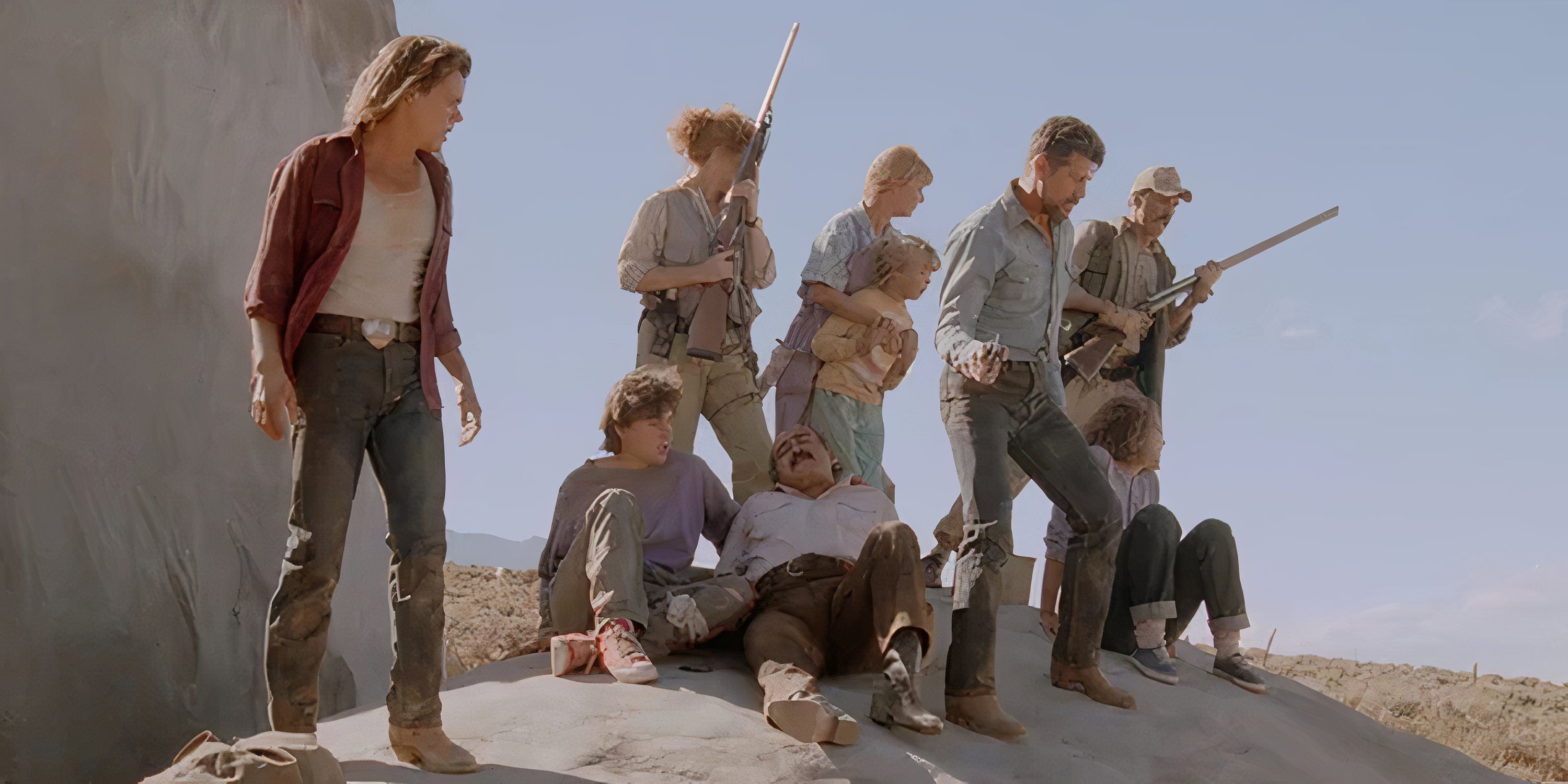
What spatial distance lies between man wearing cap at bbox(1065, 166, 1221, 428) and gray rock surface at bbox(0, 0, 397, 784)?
3.52 meters

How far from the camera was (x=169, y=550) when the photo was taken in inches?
216

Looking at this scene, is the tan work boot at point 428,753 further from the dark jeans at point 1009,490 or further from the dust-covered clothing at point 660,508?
the dark jeans at point 1009,490

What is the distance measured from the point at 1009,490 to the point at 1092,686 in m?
1.01

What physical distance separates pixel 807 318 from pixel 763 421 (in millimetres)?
487

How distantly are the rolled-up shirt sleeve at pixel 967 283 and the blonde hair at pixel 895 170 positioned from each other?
1140mm

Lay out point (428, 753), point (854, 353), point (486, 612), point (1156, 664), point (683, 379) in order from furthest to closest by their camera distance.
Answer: point (486, 612), point (1156, 664), point (854, 353), point (683, 379), point (428, 753)

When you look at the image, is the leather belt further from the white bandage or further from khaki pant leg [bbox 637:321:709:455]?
khaki pant leg [bbox 637:321:709:455]

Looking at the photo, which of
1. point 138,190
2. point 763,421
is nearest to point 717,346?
point 763,421

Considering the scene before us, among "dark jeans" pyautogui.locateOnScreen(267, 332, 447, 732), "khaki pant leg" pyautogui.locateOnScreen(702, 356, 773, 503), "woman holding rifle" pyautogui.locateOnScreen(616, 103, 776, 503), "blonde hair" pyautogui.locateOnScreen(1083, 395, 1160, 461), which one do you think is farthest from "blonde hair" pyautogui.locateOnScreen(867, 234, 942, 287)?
"dark jeans" pyautogui.locateOnScreen(267, 332, 447, 732)

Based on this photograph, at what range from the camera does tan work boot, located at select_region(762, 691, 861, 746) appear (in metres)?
4.62

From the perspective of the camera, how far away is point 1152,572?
6.57 metres

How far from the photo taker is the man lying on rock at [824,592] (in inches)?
192

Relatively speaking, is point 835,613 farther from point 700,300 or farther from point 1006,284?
point 700,300

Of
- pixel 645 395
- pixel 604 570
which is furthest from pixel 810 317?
pixel 604 570
